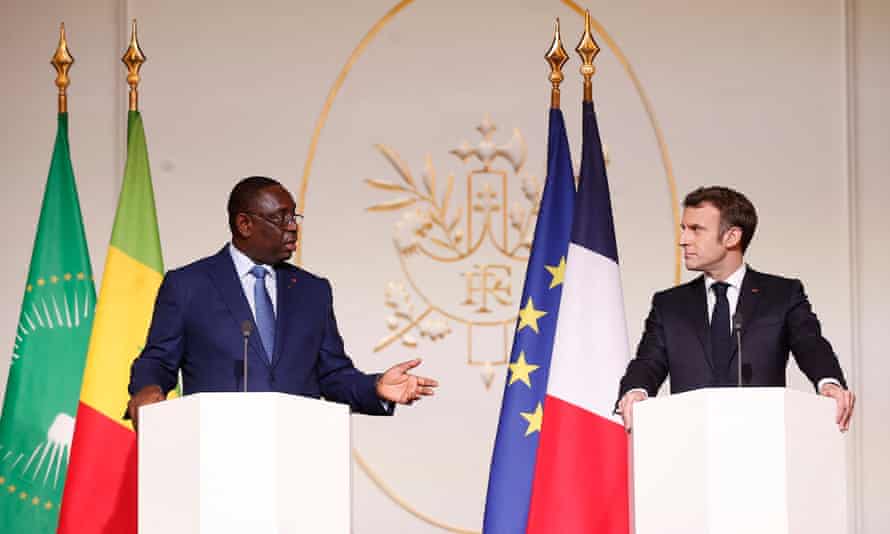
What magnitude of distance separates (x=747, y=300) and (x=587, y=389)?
730 mm

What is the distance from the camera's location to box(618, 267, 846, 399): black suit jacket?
458 centimetres

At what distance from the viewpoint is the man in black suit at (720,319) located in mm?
4586

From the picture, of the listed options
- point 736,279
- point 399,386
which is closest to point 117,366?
point 399,386

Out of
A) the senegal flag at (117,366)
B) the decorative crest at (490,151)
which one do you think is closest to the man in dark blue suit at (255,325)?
the senegal flag at (117,366)

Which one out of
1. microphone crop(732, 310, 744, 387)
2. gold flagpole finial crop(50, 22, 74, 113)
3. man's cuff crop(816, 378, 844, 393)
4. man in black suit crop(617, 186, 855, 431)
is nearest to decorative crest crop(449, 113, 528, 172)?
gold flagpole finial crop(50, 22, 74, 113)

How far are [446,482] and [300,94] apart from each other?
5.44 feet

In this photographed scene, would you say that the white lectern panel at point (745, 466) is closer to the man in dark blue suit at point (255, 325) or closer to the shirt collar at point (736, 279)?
the shirt collar at point (736, 279)

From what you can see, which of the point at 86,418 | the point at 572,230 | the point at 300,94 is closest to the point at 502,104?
the point at 300,94

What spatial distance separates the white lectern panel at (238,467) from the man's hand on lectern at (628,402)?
3.10ft

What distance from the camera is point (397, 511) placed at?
6.19m

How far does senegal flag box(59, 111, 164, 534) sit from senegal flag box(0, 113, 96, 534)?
174 millimetres

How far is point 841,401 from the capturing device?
410 cm

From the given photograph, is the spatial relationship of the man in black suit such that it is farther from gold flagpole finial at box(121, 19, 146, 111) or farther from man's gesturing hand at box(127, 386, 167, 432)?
gold flagpole finial at box(121, 19, 146, 111)

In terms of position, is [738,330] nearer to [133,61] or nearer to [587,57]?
[587,57]
